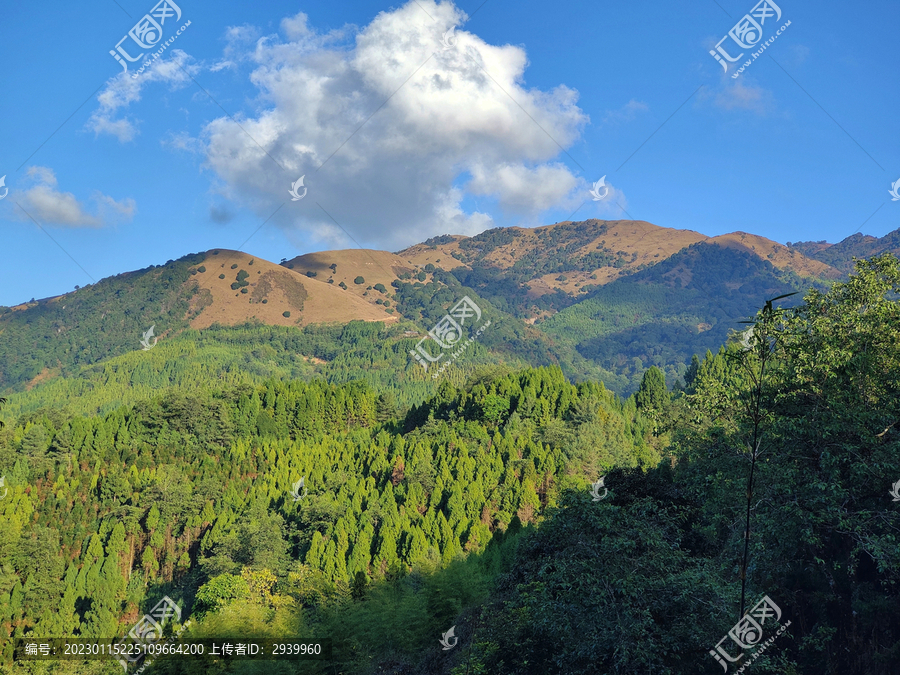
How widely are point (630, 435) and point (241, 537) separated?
4410 cm

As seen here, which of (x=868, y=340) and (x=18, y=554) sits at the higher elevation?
(x=18, y=554)

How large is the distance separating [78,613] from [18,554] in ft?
27.9

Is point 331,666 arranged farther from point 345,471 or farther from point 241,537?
point 345,471

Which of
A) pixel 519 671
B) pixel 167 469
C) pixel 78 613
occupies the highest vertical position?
pixel 167 469

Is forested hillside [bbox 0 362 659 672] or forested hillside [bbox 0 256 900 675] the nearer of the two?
forested hillside [bbox 0 256 900 675]

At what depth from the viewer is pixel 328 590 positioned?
42.3m

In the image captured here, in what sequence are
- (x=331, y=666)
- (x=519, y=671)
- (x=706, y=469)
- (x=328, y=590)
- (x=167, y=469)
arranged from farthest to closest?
1. (x=167, y=469)
2. (x=328, y=590)
3. (x=331, y=666)
4. (x=706, y=469)
5. (x=519, y=671)

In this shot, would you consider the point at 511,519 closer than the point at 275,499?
Yes

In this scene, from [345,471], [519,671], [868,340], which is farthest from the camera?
[345,471]

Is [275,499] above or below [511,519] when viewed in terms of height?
above

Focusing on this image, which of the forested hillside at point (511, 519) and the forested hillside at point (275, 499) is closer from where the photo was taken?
the forested hillside at point (511, 519)

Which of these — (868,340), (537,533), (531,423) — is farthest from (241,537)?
(868,340)

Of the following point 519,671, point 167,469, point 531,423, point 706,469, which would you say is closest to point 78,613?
point 167,469

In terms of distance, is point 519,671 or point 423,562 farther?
point 423,562
